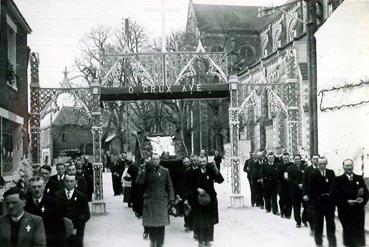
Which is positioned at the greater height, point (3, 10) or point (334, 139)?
point (3, 10)

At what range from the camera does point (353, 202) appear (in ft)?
28.1

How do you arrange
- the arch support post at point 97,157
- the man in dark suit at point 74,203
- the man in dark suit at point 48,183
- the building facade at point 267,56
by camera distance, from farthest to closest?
1. the building facade at point 267,56
2. the arch support post at point 97,157
3. the man in dark suit at point 48,183
4. the man in dark suit at point 74,203

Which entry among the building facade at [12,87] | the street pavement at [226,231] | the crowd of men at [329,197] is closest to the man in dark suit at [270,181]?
the street pavement at [226,231]

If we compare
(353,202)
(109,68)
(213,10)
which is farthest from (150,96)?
(213,10)

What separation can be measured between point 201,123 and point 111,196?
98.0 ft

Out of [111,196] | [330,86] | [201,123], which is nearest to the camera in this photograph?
[330,86]

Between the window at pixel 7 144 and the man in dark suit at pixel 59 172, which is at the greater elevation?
the window at pixel 7 144

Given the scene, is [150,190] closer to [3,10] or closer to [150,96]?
[150,96]

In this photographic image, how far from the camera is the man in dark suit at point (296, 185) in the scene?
38.1 feet

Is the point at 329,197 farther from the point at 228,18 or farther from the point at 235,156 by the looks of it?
the point at 228,18

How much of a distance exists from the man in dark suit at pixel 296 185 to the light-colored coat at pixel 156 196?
3.81 m

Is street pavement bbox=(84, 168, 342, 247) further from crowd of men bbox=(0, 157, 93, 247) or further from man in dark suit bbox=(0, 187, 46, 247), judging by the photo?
man in dark suit bbox=(0, 187, 46, 247)

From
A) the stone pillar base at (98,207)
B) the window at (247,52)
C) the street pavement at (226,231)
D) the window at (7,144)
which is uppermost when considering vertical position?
the window at (247,52)

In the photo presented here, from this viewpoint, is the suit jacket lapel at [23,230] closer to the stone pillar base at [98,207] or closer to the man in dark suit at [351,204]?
the man in dark suit at [351,204]
